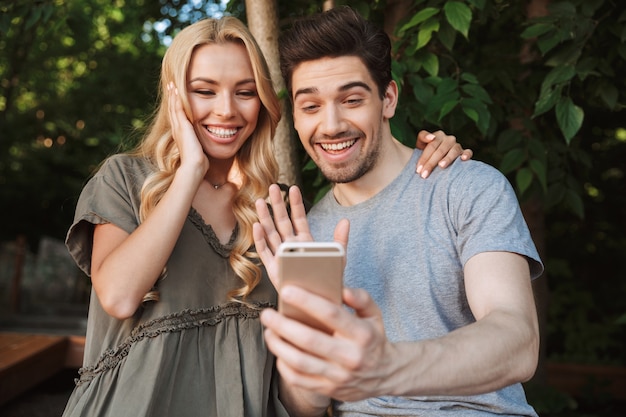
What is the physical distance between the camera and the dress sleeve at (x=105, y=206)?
2082 mm

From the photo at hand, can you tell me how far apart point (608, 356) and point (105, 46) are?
7880 millimetres

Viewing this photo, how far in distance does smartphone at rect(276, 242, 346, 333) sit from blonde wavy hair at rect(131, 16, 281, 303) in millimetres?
1093

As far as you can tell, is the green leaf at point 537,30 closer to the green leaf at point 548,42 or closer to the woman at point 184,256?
the green leaf at point 548,42

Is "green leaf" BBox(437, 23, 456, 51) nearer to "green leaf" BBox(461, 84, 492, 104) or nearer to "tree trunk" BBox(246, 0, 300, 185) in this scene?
"green leaf" BBox(461, 84, 492, 104)

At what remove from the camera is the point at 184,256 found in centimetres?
215

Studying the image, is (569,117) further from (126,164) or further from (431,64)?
(126,164)

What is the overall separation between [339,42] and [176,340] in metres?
1.07

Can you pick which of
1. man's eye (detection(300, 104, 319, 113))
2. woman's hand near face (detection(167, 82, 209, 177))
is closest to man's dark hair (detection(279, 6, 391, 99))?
man's eye (detection(300, 104, 319, 113))

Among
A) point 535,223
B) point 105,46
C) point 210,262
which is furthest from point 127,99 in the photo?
point 210,262

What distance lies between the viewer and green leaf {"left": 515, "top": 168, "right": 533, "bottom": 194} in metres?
2.56

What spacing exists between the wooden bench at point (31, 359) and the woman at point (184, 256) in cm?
174

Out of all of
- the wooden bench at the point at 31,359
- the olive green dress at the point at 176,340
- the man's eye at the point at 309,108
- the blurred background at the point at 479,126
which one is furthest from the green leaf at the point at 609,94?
the wooden bench at the point at 31,359

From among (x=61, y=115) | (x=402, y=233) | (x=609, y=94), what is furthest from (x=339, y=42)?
(x=61, y=115)

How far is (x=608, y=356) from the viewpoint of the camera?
17.8 ft
